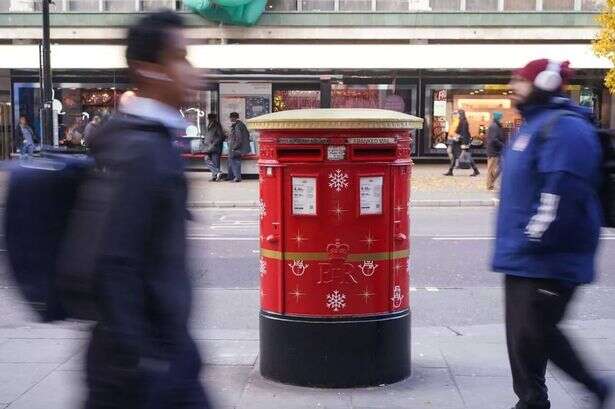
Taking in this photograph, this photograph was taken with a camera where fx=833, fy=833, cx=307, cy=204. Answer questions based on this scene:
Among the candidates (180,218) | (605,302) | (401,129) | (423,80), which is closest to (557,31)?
(423,80)

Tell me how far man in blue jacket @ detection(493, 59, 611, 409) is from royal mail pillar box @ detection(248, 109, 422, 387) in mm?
1078

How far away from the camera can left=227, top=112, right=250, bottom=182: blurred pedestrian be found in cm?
2023

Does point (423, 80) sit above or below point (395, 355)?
above

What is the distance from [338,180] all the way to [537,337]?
1503 millimetres

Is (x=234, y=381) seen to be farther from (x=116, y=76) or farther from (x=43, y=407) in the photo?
(x=116, y=76)

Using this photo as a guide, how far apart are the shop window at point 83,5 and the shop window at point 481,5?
12822mm

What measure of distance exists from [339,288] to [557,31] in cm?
2530

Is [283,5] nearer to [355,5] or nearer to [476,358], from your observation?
→ [355,5]

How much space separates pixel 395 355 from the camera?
500 cm

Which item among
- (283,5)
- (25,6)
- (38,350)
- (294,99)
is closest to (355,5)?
(283,5)

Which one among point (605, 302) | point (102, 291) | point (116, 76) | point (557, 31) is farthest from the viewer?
point (557, 31)

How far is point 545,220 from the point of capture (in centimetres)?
357

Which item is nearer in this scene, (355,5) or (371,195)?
(371,195)

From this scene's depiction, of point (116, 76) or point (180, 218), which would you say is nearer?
point (180, 218)
